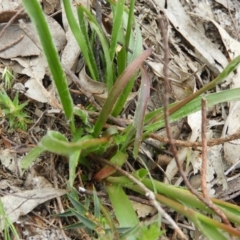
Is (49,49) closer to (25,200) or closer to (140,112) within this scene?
(140,112)

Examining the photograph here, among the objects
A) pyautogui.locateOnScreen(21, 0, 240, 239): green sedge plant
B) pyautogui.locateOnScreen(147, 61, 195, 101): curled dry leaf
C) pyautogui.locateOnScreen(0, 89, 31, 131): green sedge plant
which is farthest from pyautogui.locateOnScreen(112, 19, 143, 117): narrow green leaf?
pyautogui.locateOnScreen(0, 89, 31, 131): green sedge plant

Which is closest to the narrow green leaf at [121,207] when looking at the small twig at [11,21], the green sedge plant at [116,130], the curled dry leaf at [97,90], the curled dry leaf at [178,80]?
the green sedge plant at [116,130]

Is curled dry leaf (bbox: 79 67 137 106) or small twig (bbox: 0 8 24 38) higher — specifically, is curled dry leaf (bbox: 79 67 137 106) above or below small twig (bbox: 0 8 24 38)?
below

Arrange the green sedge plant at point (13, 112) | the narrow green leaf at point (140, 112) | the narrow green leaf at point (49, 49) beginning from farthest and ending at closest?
1. the green sedge plant at point (13, 112)
2. the narrow green leaf at point (140, 112)
3. the narrow green leaf at point (49, 49)

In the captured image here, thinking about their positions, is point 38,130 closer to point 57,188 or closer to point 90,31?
point 57,188

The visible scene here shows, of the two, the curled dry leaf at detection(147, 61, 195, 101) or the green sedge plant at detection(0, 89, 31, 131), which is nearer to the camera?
the green sedge plant at detection(0, 89, 31, 131)

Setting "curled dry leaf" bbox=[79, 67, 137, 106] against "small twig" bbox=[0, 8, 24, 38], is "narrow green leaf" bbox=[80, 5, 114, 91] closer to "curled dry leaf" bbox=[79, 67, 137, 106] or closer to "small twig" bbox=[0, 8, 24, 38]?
"curled dry leaf" bbox=[79, 67, 137, 106]

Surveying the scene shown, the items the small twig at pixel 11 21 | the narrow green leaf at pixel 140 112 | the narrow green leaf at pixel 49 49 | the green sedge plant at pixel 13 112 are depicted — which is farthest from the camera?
the small twig at pixel 11 21

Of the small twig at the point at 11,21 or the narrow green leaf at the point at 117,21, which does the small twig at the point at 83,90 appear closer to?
the narrow green leaf at the point at 117,21

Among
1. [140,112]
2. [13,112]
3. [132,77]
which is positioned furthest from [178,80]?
[13,112]
